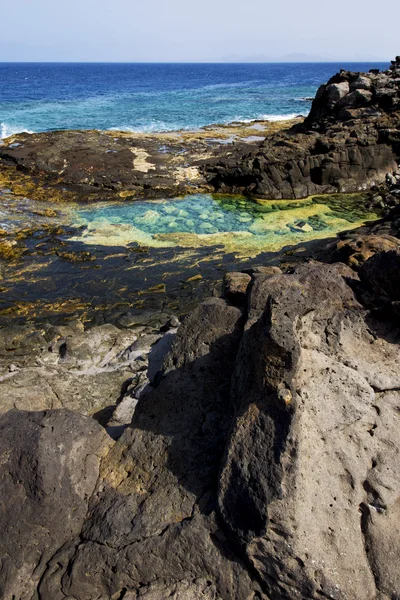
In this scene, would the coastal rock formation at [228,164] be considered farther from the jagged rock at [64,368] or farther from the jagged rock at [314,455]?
the jagged rock at [314,455]

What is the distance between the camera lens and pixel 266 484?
4.03 m

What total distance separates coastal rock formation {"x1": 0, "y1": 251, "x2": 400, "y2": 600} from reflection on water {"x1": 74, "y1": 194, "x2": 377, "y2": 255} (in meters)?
12.6

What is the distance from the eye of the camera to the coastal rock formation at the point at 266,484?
3955 mm

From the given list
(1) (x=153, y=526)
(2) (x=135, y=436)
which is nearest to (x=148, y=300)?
(2) (x=135, y=436)

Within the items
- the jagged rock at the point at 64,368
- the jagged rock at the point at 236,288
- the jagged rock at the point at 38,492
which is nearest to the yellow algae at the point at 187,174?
the jagged rock at the point at 64,368

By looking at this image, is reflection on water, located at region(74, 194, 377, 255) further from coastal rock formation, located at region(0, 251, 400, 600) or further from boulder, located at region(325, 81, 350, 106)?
coastal rock formation, located at region(0, 251, 400, 600)

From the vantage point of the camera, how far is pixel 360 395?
466 cm

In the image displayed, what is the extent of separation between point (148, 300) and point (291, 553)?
10.2m

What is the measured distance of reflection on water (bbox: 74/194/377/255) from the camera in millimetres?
18406

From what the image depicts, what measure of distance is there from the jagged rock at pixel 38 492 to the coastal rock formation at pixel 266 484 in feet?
0.10

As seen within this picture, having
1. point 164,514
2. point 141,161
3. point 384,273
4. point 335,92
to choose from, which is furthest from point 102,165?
point 164,514

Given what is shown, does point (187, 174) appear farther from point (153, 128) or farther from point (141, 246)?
point (153, 128)

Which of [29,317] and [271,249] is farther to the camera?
[271,249]

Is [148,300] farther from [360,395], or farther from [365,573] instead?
[365,573]
